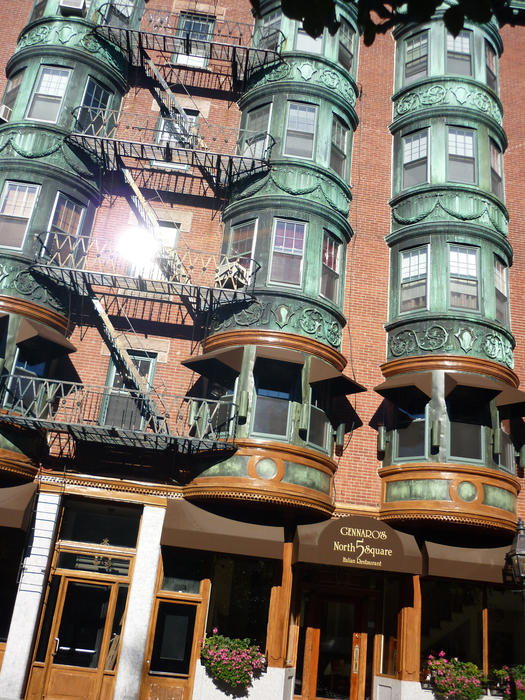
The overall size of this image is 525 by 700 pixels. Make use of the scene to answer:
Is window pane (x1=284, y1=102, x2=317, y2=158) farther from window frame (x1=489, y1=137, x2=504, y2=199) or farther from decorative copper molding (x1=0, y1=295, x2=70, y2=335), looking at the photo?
decorative copper molding (x1=0, y1=295, x2=70, y2=335)

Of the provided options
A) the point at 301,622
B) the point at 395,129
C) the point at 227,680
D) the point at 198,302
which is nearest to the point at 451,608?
the point at 301,622

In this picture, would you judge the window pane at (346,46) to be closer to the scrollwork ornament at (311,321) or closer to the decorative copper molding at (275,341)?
the scrollwork ornament at (311,321)

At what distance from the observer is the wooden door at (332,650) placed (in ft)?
49.4

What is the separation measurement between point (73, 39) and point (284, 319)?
10.7 metres

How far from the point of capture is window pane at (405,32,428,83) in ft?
65.7

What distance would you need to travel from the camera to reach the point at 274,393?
51.1 feet

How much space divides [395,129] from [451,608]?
45.0ft

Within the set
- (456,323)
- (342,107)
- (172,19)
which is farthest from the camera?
(172,19)

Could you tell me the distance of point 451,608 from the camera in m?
15.3

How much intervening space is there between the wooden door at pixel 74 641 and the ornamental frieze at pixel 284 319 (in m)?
6.89

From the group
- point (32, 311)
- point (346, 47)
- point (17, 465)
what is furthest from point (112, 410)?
point (346, 47)

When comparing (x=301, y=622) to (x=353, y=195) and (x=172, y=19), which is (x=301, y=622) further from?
(x=172, y=19)

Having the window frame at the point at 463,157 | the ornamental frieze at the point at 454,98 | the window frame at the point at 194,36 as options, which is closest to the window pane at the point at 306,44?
the window frame at the point at 194,36

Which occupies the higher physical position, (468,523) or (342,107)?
(342,107)
